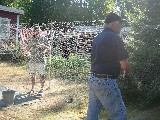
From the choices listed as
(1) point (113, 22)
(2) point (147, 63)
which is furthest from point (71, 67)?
(1) point (113, 22)

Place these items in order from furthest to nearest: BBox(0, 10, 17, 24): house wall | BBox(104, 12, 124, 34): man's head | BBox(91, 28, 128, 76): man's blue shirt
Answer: BBox(0, 10, 17, 24): house wall → BBox(104, 12, 124, 34): man's head → BBox(91, 28, 128, 76): man's blue shirt

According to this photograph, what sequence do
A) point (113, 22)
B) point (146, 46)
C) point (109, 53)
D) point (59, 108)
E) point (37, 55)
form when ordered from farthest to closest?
1. point (37, 55)
2. point (59, 108)
3. point (146, 46)
4. point (113, 22)
5. point (109, 53)

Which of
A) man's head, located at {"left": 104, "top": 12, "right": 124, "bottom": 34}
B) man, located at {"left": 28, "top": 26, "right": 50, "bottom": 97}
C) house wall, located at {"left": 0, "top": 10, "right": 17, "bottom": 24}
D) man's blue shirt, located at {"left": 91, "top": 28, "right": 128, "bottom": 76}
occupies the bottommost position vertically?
man, located at {"left": 28, "top": 26, "right": 50, "bottom": 97}

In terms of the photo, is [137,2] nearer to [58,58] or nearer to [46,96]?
[46,96]

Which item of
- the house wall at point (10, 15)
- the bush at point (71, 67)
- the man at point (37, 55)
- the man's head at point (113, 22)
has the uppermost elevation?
the man's head at point (113, 22)

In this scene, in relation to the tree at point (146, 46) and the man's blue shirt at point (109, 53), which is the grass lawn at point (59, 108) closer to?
the tree at point (146, 46)

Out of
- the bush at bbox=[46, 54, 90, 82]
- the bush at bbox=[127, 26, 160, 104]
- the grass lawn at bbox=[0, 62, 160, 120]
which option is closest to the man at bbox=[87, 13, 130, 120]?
the grass lawn at bbox=[0, 62, 160, 120]

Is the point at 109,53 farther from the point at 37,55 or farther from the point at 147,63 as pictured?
the point at 37,55

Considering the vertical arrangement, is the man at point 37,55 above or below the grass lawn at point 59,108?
above

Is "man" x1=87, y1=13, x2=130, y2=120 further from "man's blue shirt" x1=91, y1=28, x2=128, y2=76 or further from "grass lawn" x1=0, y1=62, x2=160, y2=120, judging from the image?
"grass lawn" x1=0, y1=62, x2=160, y2=120

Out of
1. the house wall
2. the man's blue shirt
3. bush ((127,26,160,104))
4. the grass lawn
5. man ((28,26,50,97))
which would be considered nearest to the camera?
the man's blue shirt

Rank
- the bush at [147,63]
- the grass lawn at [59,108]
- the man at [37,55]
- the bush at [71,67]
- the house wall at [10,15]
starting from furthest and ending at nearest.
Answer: the house wall at [10,15], the bush at [71,67], the man at [37,55], the bush at [147,63], the grass lawn at [59,108]

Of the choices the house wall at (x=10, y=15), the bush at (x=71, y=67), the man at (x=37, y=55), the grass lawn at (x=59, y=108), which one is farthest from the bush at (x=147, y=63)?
the house wall at (x=10, y=15)

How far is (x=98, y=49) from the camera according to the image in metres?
4.80
